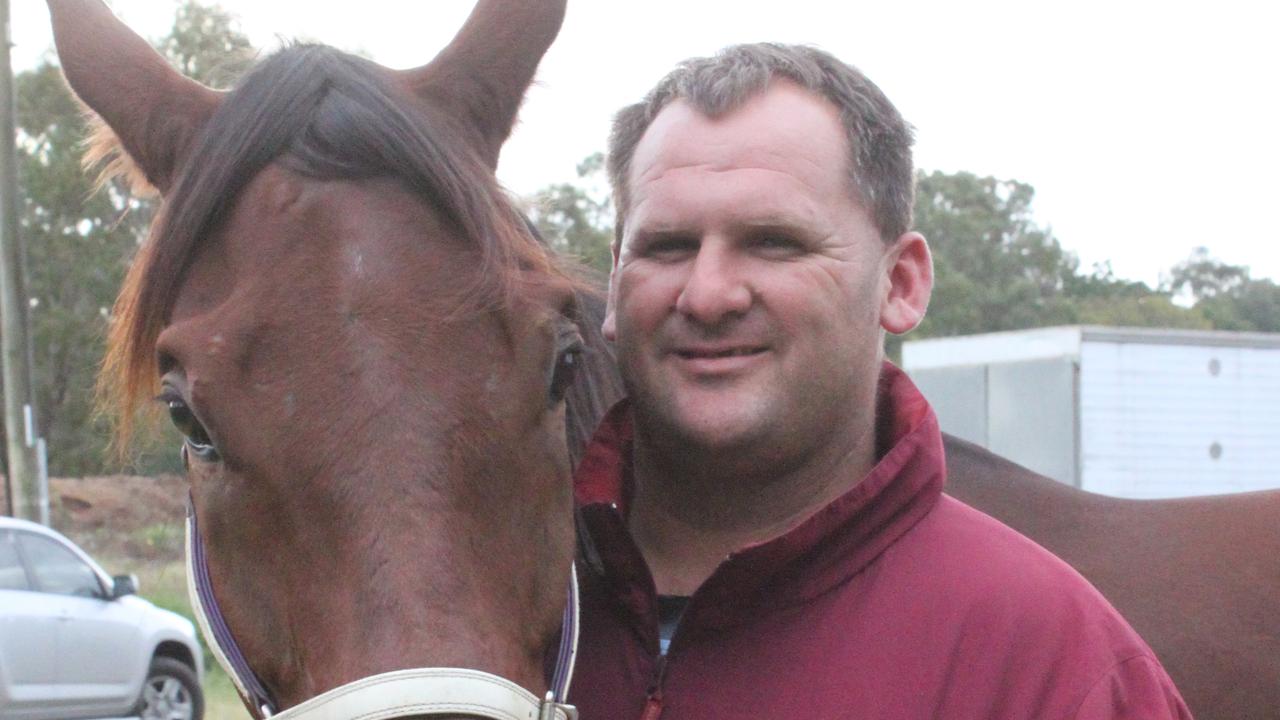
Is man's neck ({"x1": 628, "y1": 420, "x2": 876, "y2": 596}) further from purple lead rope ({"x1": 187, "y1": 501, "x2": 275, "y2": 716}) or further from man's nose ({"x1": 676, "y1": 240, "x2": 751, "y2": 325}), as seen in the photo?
purple lead rope ({"x1": 187, "y1": 501, "x2": 275, "y2": 716})

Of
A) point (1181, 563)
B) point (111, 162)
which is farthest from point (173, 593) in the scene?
point (111, 162)

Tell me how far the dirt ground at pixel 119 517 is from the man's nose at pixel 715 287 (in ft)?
59.6

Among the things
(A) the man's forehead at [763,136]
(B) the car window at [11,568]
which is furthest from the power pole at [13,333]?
(A) the man's forehead at [763,136]

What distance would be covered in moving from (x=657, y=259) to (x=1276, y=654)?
2354mm

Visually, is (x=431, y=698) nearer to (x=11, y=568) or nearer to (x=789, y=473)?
(x=789, y=473)

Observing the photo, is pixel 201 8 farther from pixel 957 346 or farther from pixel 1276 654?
pixel 957 346

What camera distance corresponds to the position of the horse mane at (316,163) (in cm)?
217

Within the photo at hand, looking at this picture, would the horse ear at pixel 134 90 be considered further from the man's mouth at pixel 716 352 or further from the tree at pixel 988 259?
the tree at pixel 988 259

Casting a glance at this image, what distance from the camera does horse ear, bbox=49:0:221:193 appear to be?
2.42 meters

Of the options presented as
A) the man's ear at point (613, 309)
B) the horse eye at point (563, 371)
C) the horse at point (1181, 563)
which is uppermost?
the man's ear at point (613, 309)

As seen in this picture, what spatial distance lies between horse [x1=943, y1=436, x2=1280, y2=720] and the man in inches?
63.1

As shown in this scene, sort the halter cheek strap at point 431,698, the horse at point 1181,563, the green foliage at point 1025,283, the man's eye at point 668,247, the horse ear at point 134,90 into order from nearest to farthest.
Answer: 1. the halter cheek strap at point 431,698
2. the man's eye at point 668,247
3. the horse ear at point 134,90
4. the horse at point 1181,563
5. the green foliage at point 1025,283

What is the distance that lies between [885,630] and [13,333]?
395 inches

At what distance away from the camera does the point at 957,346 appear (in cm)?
1284
